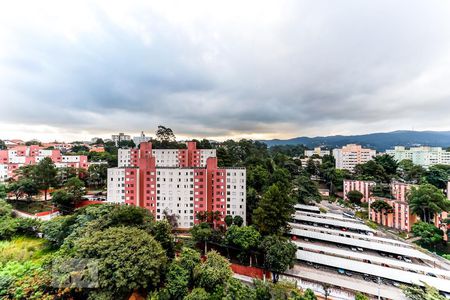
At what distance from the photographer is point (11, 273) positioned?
1290 centimetres

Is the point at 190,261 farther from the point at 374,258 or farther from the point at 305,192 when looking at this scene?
the point at 305,192

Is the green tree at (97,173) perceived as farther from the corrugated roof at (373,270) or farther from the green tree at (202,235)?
the corrugated roof at (373,270)

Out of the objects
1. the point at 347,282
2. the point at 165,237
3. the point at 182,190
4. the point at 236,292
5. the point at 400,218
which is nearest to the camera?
the point at 236,292

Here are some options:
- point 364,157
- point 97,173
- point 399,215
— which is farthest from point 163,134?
point 364,157

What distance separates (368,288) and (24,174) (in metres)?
50.8

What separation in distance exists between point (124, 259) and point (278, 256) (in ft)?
39.9

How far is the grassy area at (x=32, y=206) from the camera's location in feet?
99.7

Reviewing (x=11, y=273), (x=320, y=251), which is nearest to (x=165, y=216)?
(x=11, y=273)

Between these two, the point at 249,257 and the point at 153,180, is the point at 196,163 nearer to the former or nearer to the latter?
the point at 153,180

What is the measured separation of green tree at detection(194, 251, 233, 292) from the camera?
13.9m

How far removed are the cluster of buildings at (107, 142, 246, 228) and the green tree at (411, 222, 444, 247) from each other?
2133cm

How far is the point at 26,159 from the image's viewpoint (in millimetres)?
45938

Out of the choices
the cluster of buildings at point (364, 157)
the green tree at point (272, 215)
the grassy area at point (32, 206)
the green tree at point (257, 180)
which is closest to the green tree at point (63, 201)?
the grassy area at point (32, 206)

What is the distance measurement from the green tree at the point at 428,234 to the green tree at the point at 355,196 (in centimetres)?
1313
